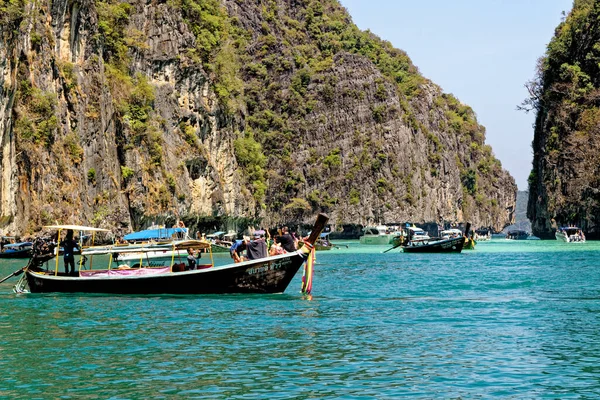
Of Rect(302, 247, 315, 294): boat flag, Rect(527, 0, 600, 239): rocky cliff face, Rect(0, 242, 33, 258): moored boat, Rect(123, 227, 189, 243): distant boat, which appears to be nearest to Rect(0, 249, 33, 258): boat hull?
Rect(0, 242, 33, 258): moored boat

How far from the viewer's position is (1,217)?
2616 inches

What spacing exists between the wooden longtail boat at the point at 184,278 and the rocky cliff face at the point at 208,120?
120 ft

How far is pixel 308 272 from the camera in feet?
98.6

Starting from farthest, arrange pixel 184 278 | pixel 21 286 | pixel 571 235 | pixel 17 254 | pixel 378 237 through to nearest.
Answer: pixel 378 237 → pixel 571 235 → pixel 17 254 → pixel 21 286 → pixel 184 278

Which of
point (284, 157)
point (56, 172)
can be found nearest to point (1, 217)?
point (56, 172)

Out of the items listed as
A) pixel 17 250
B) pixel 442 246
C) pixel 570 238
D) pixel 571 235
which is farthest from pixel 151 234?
pixel 571 235

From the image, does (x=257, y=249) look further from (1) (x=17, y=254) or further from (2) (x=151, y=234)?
(1) (x=17, y=254)

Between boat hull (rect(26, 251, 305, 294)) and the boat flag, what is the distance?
0.90 feet

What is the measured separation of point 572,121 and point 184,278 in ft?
330

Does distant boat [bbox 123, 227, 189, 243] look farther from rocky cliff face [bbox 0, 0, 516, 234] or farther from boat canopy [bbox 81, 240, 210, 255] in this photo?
boat canopy [bbox 81, 240, 210, 255]

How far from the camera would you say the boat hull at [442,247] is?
77.9 meters

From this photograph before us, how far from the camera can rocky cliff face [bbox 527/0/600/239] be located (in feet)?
375

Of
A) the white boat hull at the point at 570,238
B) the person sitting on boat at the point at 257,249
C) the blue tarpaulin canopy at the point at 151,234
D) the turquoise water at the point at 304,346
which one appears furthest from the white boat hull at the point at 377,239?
the person sitting on boat at the point at 257,249

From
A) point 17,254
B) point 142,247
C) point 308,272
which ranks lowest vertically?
point 308,272
